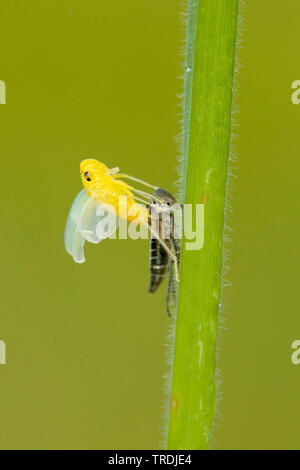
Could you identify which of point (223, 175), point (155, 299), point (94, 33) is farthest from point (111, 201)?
point (94, 33)

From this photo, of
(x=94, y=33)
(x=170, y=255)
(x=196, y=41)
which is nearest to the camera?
(x=196, y=41)

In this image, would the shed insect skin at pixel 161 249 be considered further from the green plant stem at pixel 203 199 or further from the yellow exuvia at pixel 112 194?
the green plant stem at pixel 203 199

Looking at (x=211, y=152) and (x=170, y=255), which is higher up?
(x=211, y=152)

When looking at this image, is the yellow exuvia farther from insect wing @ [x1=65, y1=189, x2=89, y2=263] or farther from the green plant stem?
the green plant stem

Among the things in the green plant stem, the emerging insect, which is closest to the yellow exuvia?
the emerging insect

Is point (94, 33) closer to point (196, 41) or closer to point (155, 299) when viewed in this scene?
point (155, 299)

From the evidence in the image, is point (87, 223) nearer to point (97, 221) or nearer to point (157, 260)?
point (97, 221)

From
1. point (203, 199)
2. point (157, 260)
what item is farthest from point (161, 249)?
point (203, 199)
